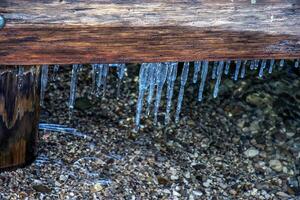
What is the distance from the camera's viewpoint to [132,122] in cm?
358

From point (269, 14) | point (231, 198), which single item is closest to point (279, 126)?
point (231, 198)

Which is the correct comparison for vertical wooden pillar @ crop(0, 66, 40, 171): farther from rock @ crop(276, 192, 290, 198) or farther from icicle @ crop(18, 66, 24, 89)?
rock @ crop(276, 192, 290, 198)

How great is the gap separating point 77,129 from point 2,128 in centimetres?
72

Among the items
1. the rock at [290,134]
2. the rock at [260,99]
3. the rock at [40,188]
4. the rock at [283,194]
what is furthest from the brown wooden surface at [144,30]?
the rock at [260,99]

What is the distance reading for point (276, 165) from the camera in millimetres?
3482

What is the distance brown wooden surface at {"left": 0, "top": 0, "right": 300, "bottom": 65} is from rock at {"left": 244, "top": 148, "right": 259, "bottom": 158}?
974 millimetres

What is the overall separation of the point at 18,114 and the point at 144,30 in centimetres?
67

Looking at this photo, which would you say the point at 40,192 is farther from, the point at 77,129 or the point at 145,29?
the point at 145,29

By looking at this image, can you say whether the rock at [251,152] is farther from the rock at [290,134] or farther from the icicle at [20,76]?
the icicle at [20,76]

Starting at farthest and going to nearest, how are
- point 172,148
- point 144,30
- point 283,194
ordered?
point 172,148 → point 283,194 → point 144,30

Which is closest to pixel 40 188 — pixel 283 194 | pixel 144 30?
pixel 144 30

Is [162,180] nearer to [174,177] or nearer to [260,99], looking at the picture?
[174,177]

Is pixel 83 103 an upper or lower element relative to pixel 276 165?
upper

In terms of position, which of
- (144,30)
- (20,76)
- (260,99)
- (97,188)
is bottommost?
(97,188)
